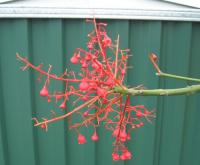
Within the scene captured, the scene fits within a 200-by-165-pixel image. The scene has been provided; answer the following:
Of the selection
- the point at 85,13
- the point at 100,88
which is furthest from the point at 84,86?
the point at 85,13

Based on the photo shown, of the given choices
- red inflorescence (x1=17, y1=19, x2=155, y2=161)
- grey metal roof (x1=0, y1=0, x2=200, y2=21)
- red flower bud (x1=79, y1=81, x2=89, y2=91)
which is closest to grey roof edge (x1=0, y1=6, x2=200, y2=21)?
grey metal roof (x1=0, y1=0, x2=200, y2=21)

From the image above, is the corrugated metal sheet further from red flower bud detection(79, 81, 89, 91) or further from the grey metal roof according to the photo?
red flower bud detection(79, 81, 89, 91)

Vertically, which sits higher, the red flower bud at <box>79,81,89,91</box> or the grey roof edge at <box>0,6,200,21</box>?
the grey roof edge at <box>0,6,200,21</box>

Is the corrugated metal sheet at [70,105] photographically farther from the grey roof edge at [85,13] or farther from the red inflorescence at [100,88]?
the red inflorescence at [100,88]

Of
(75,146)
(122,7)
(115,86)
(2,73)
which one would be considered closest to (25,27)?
(2,73)

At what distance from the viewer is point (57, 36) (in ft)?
3.87

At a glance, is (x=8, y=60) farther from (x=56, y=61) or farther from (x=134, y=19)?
(x=134, y=19)

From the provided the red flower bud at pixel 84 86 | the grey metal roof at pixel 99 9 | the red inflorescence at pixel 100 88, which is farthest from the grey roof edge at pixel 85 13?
the red flower bud at pixel 84 86

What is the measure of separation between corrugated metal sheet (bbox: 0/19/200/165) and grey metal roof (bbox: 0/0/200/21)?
0.04 m

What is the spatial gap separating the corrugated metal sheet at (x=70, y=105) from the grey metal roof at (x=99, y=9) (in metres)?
0.04

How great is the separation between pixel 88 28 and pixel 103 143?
0.50 m

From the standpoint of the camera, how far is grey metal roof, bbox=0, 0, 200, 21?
1.12 m

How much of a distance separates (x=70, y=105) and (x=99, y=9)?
395 mm

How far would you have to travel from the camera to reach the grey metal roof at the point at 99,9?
44.1 inches
